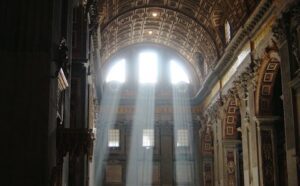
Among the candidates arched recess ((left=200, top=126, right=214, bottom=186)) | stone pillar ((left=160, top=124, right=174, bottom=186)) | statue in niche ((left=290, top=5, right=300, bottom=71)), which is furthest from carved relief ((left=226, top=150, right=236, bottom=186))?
statue in niche ((left=290, top=5, right=300, bottom=71))

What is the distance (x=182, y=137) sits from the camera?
3412cm

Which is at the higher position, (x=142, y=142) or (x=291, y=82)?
(x=291, y=82)

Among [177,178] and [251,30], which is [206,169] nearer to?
[177,178]

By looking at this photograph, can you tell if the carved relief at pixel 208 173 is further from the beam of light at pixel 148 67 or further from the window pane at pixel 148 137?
the beam of light at pixel 148 67

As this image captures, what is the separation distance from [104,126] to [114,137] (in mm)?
988

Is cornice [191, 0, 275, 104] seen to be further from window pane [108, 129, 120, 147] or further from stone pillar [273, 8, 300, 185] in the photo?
window pane [108, 129, 120, 147]

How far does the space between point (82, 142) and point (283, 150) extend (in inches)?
497

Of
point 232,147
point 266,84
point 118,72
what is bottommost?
point 232,147

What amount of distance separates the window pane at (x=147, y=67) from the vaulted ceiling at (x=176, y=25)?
1.12 meters

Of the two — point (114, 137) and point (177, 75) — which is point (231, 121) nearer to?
point (177, 75)

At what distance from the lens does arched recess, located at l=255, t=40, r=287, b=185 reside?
19.9 meters

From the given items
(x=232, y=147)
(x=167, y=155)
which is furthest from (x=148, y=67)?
(x=232, y=147)

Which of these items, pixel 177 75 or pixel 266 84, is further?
pixel 177 75

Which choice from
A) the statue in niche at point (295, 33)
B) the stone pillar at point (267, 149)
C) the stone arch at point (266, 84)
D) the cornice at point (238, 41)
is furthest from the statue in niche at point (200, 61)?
the statue in niche at point (295, 33)
